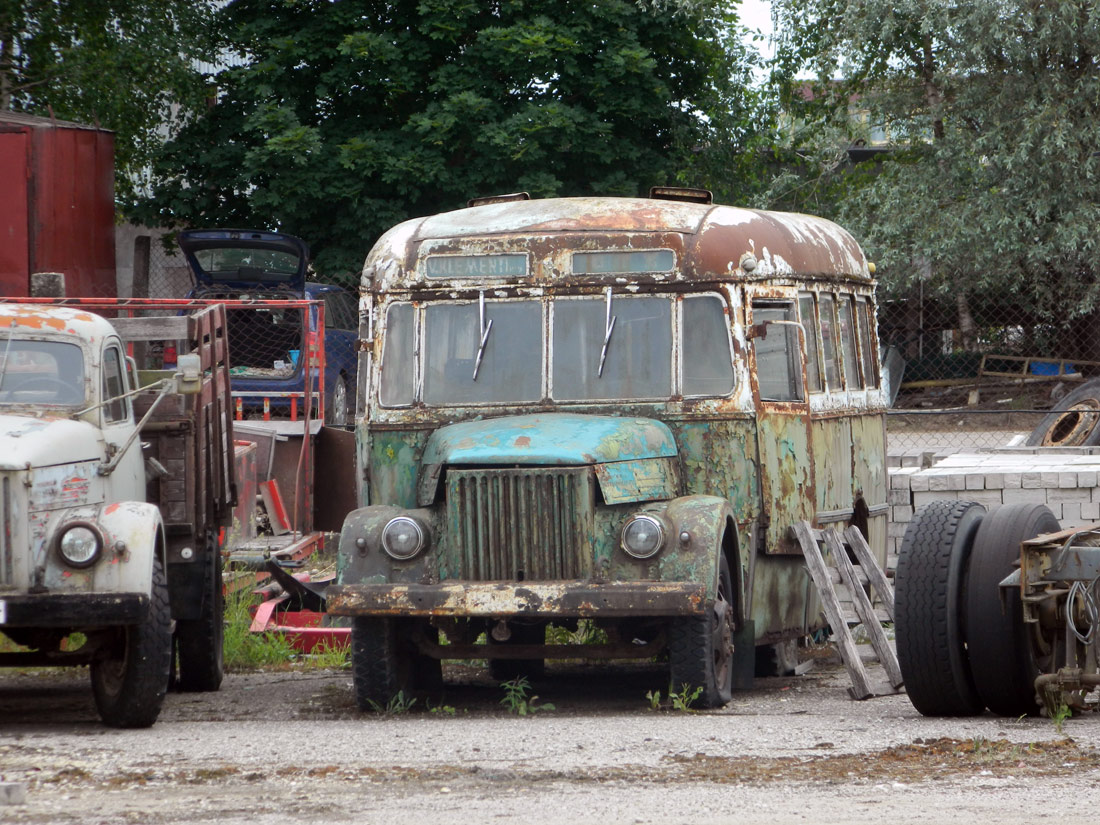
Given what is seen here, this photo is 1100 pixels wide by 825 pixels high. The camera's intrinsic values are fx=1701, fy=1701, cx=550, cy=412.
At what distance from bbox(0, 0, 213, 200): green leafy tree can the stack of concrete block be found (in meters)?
13.7

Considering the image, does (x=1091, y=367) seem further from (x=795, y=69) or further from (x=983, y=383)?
(x=795, y=69)

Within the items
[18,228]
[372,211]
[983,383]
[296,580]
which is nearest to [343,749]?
[296,580]

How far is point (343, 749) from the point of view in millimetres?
7016

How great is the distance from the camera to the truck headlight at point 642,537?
27.0 ft

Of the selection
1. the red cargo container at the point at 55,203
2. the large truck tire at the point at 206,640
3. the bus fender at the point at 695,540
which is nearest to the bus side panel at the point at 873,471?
the bus fender at the point at 695,540

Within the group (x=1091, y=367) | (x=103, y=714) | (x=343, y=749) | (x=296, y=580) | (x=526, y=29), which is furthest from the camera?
(x=1091, y=367)

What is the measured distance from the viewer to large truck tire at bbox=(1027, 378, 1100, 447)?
15938mm

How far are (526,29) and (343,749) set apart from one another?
1521cm

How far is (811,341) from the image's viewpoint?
9.79 meters

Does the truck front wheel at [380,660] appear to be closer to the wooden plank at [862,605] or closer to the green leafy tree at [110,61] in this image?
the wooden plank at [862,605]

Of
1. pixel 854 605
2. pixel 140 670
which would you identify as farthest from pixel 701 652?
pixel 140 670

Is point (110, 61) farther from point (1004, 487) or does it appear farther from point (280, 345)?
point (1004, 487)

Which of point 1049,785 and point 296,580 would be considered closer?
point 1049,785

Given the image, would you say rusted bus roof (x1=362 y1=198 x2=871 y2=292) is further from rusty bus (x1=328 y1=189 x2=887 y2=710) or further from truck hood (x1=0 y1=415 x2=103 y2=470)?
truck hood (x1=0 y1=415 x2=103 y2=470)
